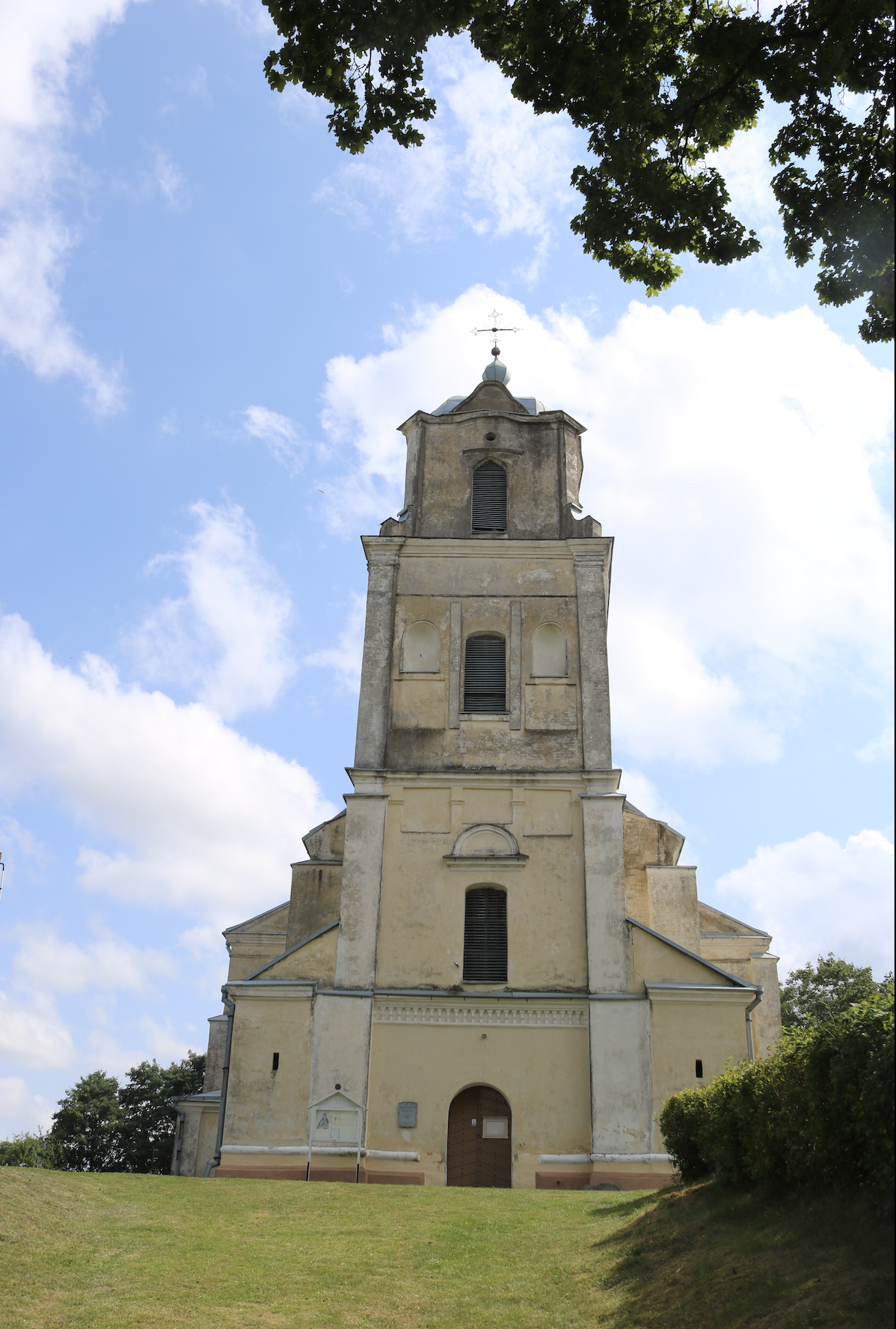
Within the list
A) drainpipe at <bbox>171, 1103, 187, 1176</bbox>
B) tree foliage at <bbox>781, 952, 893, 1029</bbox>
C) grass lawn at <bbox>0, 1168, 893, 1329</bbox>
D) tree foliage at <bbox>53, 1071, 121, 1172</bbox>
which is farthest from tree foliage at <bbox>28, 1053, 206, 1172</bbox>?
grass lawn at <bbox>0, 1168, 893, 1329</bbox>

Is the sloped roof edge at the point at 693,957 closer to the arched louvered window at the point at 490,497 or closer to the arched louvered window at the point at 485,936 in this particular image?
the arched louvered window at the point at 485,936

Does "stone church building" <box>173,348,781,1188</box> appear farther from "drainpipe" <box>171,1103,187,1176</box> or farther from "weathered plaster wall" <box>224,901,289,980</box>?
"drainpipe" <box>171,1103,187,1176</box>

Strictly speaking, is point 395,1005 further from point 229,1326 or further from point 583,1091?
point 229,1326

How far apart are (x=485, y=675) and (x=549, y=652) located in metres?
1.59

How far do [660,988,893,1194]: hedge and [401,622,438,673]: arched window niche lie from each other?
1426 centimetres

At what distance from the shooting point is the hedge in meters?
7.37

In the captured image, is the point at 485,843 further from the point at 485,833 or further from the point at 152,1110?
the point at 152,1110

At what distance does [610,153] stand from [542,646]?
51.6ft

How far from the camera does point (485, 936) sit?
2289cm

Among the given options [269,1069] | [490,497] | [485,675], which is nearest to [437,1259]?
[269,1069]

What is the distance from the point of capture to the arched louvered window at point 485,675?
81.8 ft

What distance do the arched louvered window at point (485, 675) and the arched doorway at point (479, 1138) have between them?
26.6 feet

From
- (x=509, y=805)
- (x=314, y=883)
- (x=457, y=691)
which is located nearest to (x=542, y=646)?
(x=457, y=691)

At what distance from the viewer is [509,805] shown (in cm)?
2369
